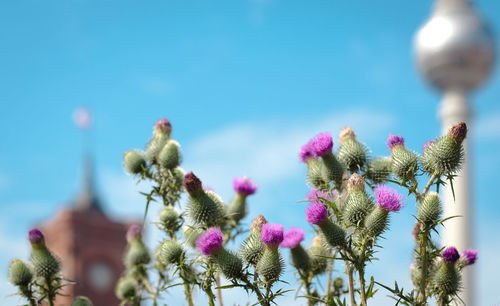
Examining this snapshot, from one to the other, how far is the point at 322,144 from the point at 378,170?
52 cm

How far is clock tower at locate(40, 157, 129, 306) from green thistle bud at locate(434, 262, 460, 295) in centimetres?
7501

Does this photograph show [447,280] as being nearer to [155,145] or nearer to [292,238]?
[292,238]

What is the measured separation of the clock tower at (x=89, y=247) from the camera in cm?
7962

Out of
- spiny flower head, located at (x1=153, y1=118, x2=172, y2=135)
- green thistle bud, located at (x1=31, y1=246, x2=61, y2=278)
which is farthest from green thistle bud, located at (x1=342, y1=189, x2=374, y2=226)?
green thistle bud, located at (x1=31, y1=246, x2=61, y2=278)

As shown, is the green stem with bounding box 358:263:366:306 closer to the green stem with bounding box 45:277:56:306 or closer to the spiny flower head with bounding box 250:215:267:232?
the spiny flower head with bounding box 250:215:267:232

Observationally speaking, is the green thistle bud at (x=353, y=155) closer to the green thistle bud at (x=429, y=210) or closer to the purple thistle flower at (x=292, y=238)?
the purple thistle flower at (x=292, y=238)

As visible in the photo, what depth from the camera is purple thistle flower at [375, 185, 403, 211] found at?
4777 millimetres

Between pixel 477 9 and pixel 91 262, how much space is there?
55.2 metres

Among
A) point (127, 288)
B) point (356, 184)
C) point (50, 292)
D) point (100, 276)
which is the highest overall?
point (100, 276)

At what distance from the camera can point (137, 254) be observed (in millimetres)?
6988

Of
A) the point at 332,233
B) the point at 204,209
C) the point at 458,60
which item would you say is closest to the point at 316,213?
the point at 332,233

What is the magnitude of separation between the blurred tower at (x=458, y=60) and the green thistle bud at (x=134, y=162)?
262ft

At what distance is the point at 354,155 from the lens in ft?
19.0

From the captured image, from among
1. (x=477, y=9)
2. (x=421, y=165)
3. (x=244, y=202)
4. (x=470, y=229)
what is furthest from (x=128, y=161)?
(x=477, y=9)
